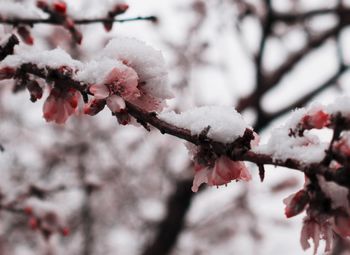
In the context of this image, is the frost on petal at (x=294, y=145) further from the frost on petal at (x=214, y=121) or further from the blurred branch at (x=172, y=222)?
the blurred branch at (x=172, y=222)

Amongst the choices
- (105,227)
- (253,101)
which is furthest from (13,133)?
(253,101)

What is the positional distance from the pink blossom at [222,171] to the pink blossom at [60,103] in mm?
354

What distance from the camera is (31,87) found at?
1146 mm

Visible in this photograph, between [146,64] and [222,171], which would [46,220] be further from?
[222,171]

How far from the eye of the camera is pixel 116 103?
1.00 m

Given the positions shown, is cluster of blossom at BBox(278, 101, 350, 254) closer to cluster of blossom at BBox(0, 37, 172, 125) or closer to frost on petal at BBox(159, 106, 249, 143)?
frost on petal at BBox(159, 106, 249, 143)

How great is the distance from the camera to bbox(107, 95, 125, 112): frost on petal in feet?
3.24

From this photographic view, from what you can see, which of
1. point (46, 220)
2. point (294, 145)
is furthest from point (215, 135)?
point (46, 220)

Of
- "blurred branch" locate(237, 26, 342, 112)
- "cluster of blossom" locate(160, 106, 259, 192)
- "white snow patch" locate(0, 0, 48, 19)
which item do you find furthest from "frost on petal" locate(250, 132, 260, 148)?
"blurred branch" locate(237, 26, 342, 112)

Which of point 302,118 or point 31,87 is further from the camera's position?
point 31,87

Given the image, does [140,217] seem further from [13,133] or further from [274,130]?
[274,130]

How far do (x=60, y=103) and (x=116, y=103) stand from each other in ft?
0.68

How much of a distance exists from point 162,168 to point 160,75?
6245 millimetres

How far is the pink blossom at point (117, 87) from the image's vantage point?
1004 millimetres
